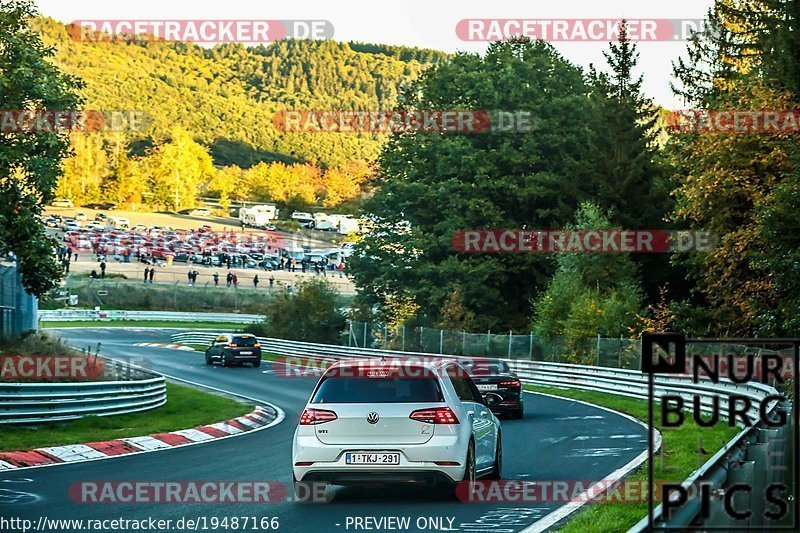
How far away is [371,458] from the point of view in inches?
502

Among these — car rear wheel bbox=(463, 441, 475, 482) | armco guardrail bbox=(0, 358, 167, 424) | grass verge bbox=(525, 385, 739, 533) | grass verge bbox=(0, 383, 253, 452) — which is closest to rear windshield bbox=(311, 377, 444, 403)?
car rear wheel bbox=(463, 441, 475, 482)

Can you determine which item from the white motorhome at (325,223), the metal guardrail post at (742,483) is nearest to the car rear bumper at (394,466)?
the metal guardrail post at (742,483)

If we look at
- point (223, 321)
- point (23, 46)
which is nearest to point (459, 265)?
point (223, 321)

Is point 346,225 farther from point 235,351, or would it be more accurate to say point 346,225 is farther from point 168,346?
point 235,351

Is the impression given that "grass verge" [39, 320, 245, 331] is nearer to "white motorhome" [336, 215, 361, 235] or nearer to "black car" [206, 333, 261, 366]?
"black car" [206, 333, 261, 366]

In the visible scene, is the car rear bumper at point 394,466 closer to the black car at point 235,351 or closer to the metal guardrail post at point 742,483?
the metal guardrail post at point 742,483

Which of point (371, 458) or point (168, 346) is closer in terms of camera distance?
point (371, 458)

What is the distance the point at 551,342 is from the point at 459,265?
15.3 meters

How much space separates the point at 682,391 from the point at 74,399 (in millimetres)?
16912

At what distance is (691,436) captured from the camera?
22703 millimetres

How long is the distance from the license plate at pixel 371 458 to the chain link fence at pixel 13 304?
66.8 ft

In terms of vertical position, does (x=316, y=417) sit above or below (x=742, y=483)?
below

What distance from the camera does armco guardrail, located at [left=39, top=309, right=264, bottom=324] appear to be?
83.6 metres

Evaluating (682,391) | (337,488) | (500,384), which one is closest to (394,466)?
(337,488)
